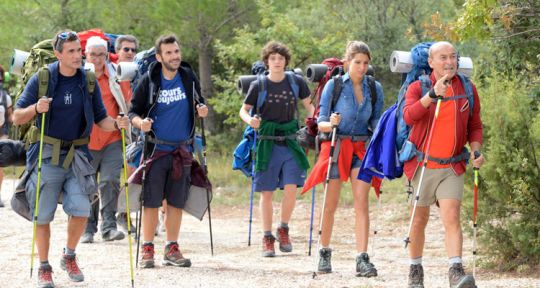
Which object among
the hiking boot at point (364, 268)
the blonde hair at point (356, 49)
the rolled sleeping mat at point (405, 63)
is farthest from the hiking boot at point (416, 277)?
the blonde hair at point (356, 49)

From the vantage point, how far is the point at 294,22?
22750mm

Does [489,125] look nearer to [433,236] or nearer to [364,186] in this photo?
[364,186]

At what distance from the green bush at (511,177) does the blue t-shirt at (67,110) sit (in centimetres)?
342

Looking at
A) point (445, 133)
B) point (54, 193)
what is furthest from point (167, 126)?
point (445, 133)

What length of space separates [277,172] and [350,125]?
183 centimetres

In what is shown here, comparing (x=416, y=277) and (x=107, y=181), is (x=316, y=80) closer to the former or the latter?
(x=107, y=181)

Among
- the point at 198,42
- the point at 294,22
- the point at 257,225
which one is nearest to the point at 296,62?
the point at 294,22

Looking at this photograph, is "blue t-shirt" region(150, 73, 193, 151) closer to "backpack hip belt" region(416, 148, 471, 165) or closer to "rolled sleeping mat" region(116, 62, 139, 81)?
"rolled sleeping mat" region(116, 62, 139, 81)

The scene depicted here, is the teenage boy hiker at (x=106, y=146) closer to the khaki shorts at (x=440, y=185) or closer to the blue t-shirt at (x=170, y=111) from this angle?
the blue t-shirt at (x=170, y=111)

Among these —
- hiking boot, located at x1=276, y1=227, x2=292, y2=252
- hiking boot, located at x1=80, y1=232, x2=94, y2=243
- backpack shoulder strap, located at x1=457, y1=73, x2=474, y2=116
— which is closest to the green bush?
backpack shoulder strap, located at x1=457, y1=73, x2=474, y2=116

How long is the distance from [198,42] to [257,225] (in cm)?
1112

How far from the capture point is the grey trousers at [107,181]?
11797 mm

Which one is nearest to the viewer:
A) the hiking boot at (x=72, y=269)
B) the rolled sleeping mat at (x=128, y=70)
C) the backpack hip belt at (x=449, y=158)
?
the backpack hip belt at (x=449, y=158)

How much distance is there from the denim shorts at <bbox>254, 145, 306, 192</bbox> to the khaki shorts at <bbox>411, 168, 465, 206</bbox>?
10.4 ft
